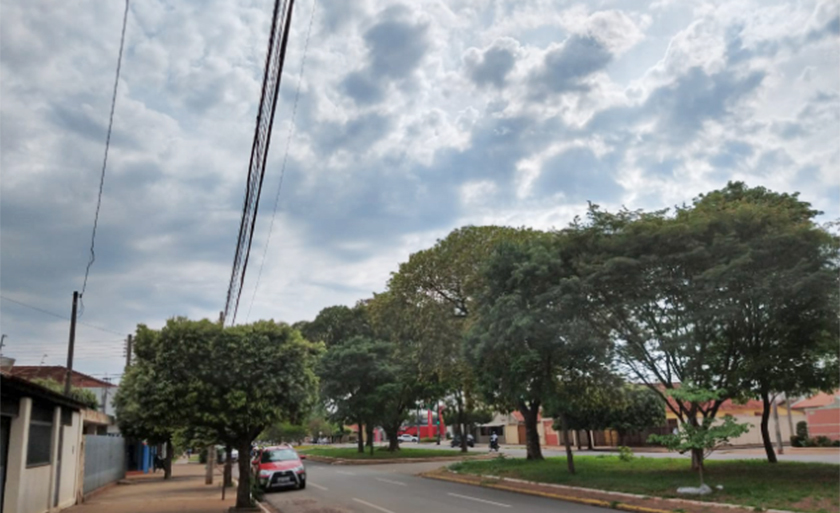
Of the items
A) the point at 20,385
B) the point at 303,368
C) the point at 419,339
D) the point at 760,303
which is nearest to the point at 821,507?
the point at 760,303

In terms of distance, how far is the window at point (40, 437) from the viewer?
598 inches

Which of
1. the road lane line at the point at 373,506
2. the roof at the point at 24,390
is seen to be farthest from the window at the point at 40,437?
the road lane line at the point at 373,506

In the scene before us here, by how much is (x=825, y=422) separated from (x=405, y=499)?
132 ft

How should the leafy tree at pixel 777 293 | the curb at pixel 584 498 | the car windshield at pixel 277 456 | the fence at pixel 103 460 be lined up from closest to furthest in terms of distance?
the curb at pixel 584 498, the leafy tree at pixel 777 293, the fence at pixel 103 460, the car windshield at pixel 277 456

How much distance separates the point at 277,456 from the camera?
25.3m

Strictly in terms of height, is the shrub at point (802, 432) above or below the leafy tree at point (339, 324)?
below

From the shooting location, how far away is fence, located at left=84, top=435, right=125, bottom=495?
23672 millimetres

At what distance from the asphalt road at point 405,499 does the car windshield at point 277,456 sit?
1.31m

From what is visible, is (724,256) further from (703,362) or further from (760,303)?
(703,362)

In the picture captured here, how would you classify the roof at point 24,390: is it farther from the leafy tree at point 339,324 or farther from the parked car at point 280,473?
the leafy tree at point 339,324

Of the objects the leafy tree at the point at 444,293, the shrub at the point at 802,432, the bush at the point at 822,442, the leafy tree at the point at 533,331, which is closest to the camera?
the leafy tree at the point at 533,331

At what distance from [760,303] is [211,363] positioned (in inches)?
553

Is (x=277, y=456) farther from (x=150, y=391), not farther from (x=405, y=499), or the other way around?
(x=150, y=391)

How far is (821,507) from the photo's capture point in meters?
13.6
